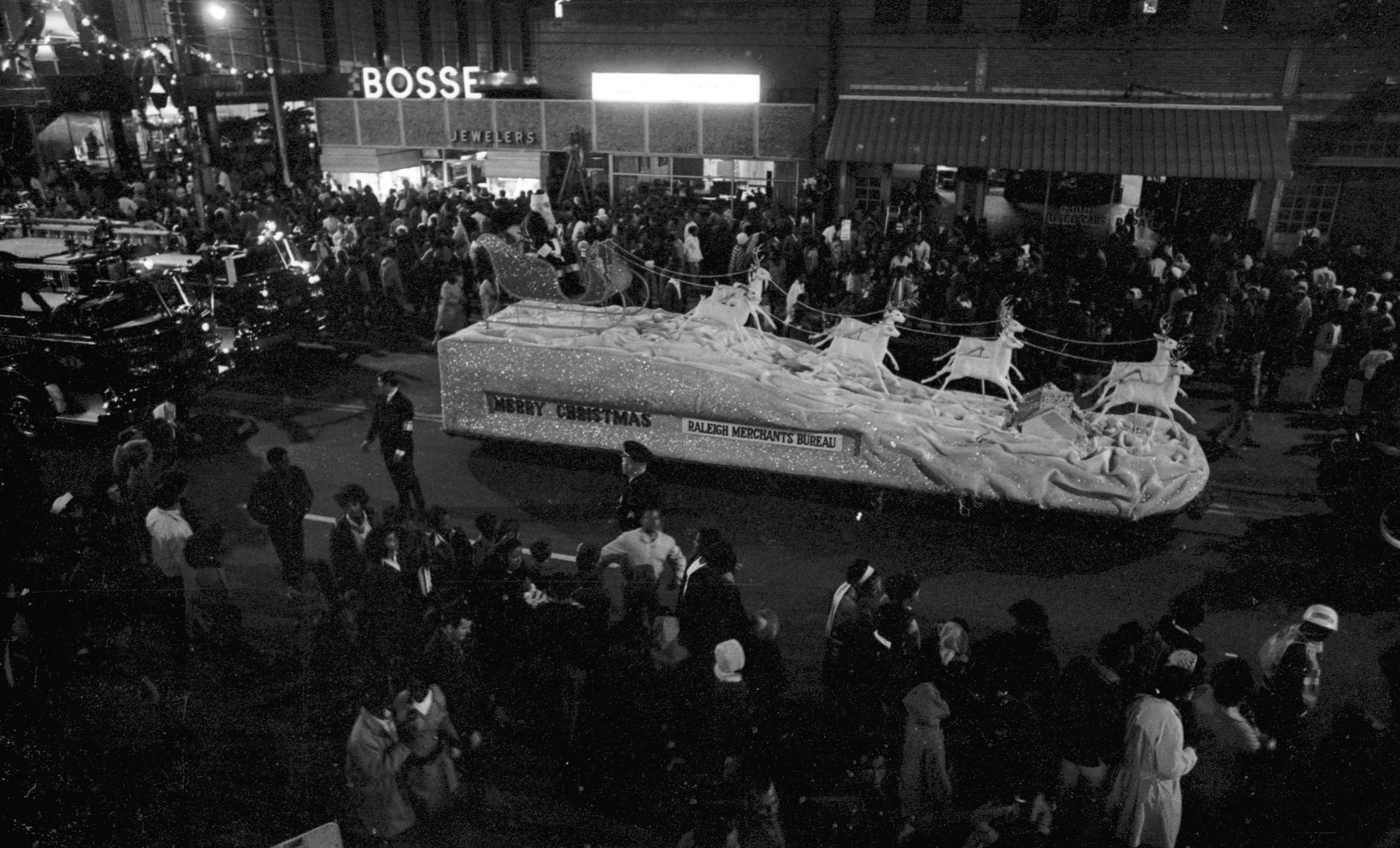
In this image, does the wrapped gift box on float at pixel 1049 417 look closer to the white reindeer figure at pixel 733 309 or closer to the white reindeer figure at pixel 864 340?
the white reindeer figure at pixel 864 340

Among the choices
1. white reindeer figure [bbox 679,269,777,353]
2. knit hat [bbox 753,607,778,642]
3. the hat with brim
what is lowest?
knit hat [bbox 753,607,778,642]

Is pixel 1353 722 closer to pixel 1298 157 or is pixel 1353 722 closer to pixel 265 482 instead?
pixel 265 482

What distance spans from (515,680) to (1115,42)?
19.4 meters

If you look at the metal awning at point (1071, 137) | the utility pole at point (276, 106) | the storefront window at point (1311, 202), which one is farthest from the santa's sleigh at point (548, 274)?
the utility pole at point (276, 106)

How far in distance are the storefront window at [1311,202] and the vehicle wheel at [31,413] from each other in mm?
22164

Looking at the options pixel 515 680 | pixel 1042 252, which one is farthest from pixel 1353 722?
pixel 1042 252

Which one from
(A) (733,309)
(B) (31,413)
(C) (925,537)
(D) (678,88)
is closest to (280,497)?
(A) (733,309)

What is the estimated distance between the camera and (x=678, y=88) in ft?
75.3

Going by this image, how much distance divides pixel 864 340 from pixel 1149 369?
2.93 meters

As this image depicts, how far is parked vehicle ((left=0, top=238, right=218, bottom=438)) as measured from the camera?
10945 mm

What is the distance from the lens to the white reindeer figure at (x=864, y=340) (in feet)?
33.8

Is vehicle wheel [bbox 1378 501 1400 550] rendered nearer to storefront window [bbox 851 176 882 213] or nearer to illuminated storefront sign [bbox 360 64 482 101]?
storefront window [bbox 851 176 882 213]

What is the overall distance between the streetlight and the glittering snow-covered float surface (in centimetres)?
1772

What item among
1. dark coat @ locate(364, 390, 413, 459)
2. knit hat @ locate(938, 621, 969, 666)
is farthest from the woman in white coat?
dark coat @ locate(364, 390, 413, 459)
